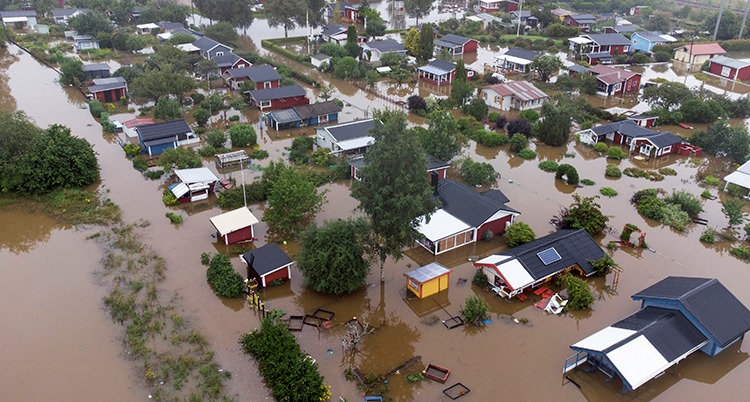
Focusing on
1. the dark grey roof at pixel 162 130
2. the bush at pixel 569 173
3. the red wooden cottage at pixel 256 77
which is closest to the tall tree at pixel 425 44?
the red wooden cottage at pixel 256 77

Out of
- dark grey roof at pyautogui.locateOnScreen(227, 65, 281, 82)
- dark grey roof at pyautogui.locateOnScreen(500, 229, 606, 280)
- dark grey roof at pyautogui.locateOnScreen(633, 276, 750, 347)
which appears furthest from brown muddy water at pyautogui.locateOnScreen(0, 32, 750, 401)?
dark grey roof at pyautogui.locateOnScreen(227, 65, 281, 82)

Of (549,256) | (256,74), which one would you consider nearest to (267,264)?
(549,256)

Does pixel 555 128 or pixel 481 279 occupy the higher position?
pixel 555 128

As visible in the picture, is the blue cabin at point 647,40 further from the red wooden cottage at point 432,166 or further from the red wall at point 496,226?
the red wall at point 496,226

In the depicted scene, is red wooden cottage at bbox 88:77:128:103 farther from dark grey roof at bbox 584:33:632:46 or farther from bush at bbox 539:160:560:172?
dark grey roof at bbox 584:33:632:46

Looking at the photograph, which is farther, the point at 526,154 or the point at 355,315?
the point at 526,154

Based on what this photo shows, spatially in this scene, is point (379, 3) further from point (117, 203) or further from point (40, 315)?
point (40, 315)

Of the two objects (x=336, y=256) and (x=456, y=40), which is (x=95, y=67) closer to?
(x=456, y=40)
